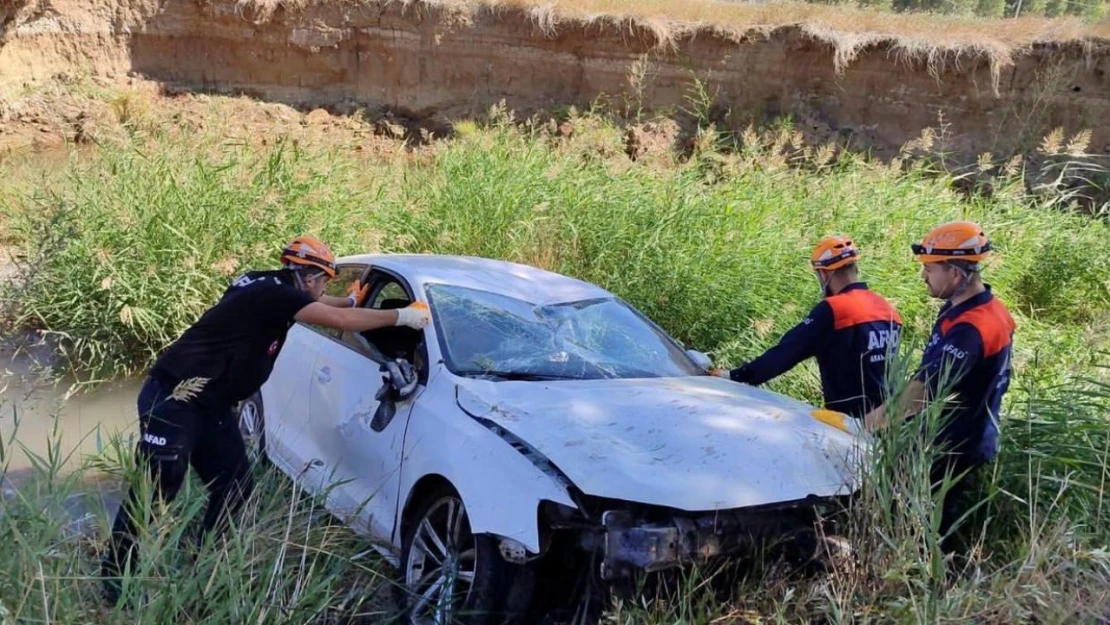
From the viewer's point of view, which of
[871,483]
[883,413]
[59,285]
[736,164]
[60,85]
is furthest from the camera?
[60,85]

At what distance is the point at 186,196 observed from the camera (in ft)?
25.4

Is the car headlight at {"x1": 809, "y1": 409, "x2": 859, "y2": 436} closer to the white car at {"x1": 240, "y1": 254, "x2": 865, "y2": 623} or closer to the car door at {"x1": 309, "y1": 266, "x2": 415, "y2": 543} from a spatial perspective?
the white car at {"x1": 240, "y1": 254, "x2": 865, "y2": 623}

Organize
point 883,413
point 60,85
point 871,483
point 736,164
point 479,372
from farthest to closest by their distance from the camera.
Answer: point 60,85
point 736,164
point 479,372
point 883,413
point 871,483

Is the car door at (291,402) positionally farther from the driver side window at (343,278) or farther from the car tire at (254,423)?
the driver side window at (343,278)

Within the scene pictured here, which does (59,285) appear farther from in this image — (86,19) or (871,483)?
(86,19)

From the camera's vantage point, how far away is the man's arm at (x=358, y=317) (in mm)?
4059

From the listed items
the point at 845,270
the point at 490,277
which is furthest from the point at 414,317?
the point at 845,270

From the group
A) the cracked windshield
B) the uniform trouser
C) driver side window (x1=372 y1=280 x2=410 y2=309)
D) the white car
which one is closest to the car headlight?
the white car

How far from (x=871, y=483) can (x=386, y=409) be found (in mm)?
2006

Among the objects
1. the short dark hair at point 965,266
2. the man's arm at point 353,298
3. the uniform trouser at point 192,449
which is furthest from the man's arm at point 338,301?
the short dark hair at point 965,266

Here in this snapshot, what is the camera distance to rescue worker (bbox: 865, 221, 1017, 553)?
3.62m

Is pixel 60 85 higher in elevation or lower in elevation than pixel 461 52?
lower

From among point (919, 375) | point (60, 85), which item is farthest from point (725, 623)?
point (60, 85)

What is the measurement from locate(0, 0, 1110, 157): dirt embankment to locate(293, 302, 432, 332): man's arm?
9956 millimetres
